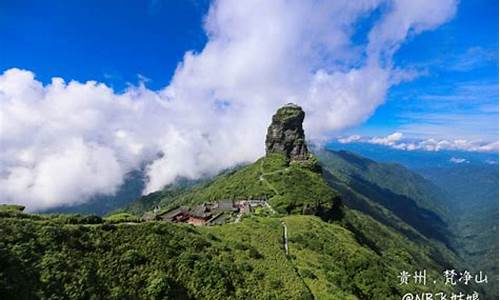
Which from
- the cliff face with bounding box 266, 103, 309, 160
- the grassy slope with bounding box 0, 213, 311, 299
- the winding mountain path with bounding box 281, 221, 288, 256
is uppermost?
the cliff face with bounding box 266, 103, 309, 160

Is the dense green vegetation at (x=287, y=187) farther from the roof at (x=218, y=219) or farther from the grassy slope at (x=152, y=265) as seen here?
the grassy slope at (x=152, y=265)

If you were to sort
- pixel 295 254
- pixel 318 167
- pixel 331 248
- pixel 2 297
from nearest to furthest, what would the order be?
pixel 2 297, pixel 295 254, pixel 331 248, pixel 318 167

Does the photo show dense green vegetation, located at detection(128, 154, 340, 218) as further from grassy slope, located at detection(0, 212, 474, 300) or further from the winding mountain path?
grassy slope, located at detection(0, 212, 474, 300)

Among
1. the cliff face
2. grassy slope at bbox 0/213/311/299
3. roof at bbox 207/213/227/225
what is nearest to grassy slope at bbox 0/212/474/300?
grassy slope at bbox 0/213/311/299

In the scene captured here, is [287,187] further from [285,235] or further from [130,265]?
[130,265]

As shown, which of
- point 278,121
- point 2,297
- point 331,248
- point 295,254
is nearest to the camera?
point 2,297

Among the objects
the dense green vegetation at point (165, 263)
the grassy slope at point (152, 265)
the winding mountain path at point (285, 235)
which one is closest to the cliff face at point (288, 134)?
the winding mountain path at point (285, 235)

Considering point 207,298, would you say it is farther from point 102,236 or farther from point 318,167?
point 318,167

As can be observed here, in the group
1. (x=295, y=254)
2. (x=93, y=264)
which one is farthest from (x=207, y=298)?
(x=295, y=254)
